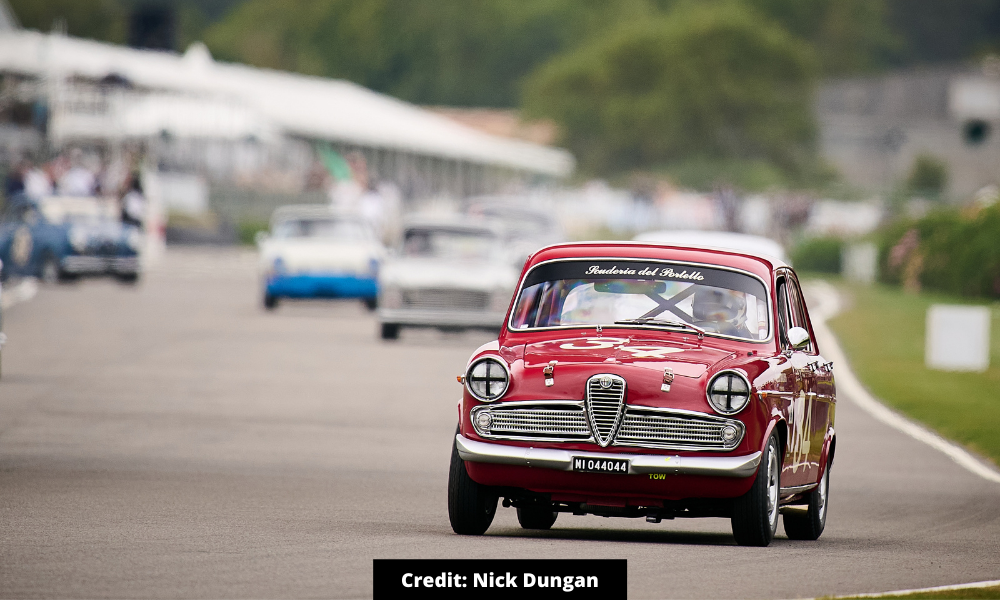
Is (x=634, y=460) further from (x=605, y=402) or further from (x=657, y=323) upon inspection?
(x=657, y=323)

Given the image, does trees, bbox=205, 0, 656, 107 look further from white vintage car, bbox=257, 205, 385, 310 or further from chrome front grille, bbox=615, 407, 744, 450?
chrome front grille, bbox=615, 407, 744, 450

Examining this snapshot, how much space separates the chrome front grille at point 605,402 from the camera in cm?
1009

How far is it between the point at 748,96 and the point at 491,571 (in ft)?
364

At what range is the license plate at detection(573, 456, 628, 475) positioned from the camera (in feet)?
32.8

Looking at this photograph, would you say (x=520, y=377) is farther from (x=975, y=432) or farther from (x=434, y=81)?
(x=434, y=81)

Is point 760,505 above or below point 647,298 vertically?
below

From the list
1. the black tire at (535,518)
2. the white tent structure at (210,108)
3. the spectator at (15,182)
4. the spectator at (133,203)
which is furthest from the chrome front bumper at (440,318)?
the white tent structure at (210,108)

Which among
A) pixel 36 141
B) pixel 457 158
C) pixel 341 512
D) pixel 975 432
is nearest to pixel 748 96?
pixel 457 158

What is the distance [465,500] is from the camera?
33.9 ft

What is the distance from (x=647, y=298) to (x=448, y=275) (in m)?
15.7

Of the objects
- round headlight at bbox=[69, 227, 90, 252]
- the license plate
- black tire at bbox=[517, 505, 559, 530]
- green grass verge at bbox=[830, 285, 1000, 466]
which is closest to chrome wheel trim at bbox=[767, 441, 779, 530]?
the license plate

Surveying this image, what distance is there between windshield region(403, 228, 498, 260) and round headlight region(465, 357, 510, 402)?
1694cm

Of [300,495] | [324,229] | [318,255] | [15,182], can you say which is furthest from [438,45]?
[300,495]

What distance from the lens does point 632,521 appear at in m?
12.3
